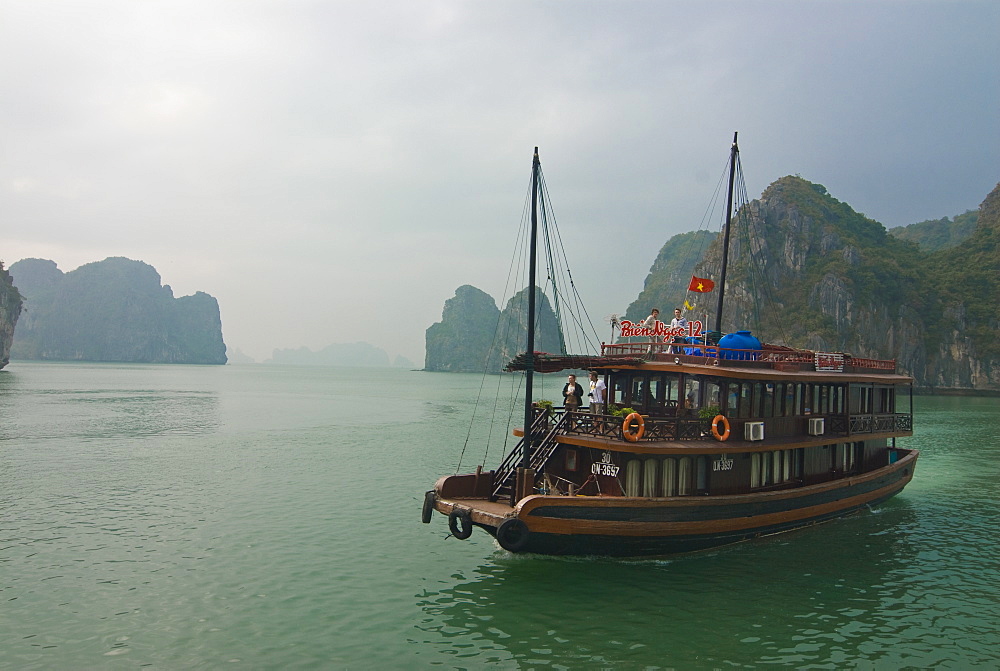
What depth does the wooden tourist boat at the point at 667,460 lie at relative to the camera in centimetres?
1430

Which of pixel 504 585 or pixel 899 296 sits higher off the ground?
pixel 899 296

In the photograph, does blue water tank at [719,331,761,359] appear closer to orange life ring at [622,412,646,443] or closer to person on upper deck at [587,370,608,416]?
person on upper deck at [587,370,608,416]

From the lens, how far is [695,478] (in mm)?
15766

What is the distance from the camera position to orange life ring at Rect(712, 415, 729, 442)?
50.6 feet

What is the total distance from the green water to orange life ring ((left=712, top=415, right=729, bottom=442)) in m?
3.02

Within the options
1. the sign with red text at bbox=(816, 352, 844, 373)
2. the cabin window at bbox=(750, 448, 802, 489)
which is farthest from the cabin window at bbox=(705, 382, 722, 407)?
the sign with red text at bbox=(816, 352, 844, 373)

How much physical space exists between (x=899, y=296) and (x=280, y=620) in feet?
526

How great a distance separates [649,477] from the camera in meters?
15.3

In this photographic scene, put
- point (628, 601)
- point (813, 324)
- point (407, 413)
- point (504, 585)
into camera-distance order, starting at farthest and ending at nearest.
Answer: point (813, 324), point (407, 413), point (504, 585), point (628, 601)

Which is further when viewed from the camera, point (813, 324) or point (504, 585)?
point (813, 324)

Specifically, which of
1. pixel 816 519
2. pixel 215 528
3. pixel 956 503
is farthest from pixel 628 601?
pixel 956 503

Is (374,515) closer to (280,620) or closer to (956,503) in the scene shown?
(280,620)

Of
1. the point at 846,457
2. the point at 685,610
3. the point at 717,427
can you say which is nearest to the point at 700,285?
the point at 717,427

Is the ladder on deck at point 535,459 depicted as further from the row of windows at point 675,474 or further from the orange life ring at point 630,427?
the row of windows at point 675,474
